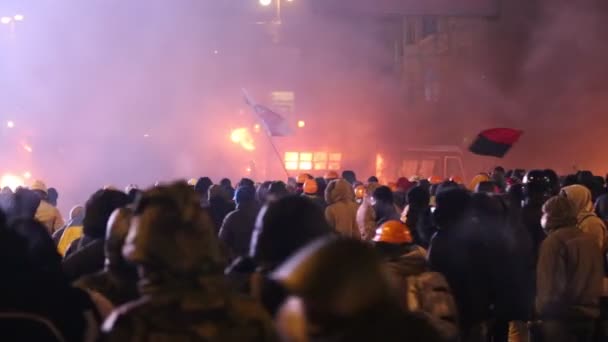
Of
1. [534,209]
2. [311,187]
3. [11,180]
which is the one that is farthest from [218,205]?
[11,180]

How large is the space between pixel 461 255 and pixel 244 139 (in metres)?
26.0

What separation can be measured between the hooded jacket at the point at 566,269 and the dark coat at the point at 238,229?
1.91 meters

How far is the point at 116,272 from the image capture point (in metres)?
3.29

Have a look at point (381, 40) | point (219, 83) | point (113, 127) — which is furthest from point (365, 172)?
point (113, 127)

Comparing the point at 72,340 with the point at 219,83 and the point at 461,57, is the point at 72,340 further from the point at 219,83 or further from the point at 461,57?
the point at 219,83

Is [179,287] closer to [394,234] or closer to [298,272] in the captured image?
[298,272]

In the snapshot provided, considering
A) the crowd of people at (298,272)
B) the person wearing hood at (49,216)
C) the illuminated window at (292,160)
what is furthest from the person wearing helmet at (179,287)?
the illuminated window at (292,160)

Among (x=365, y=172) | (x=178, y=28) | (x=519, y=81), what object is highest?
(x=178, y=28)

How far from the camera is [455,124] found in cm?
2586

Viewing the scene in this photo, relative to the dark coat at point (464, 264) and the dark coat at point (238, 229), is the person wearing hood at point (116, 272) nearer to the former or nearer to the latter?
the dark coat at point (464, 264)

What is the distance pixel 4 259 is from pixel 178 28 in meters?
28.5

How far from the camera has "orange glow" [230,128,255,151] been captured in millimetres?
30359

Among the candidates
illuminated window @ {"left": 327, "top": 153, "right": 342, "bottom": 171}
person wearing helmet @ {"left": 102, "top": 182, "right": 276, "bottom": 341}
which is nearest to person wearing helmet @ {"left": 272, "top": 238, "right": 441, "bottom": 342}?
person wearing helmet @ {"left": 102, "top": 182, "right": 276, "bottom": 341}

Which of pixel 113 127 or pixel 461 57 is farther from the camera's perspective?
pixel 113 127
